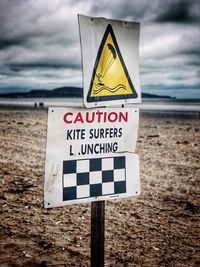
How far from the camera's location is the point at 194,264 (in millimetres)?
3520

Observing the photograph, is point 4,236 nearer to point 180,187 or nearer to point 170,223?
point 170,223

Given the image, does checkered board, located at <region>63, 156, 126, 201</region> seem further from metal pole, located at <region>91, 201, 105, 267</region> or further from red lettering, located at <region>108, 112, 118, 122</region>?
red lettering, located at <region>108, 112, 118, 122</region>

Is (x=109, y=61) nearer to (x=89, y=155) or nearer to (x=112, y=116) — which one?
(x=112, y=116)

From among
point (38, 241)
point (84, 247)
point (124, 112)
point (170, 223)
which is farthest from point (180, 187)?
point (124, 112)

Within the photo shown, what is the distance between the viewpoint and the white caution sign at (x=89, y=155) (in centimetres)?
230

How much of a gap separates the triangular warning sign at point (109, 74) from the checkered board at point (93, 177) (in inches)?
23.3

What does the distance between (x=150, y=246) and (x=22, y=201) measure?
2.68 metres

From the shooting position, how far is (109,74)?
2.39 meters

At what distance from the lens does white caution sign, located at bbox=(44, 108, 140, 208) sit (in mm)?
2297

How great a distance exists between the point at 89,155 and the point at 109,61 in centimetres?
88

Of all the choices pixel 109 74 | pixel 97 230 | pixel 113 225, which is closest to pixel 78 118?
pixel 109 74

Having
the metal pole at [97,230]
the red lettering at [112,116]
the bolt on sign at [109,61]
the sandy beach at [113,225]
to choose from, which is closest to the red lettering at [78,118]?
the bolt on sign at [109,61]

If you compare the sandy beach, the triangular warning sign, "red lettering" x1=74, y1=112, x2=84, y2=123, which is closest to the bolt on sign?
the triangular warning sign

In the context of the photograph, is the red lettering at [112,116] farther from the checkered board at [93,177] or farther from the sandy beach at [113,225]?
the sandy beach at [113,225]
